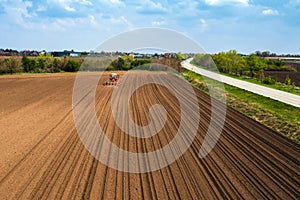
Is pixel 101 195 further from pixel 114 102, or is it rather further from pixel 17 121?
pixel 114 102

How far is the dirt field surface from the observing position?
798cm

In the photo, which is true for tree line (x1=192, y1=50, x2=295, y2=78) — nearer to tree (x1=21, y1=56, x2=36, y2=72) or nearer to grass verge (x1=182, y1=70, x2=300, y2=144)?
grass verge (x1=182, y1=70, x2=300, y2=144)

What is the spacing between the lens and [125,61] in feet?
232

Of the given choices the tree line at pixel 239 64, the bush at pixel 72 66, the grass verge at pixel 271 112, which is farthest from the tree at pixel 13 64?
the grass verge at pixel 271 112

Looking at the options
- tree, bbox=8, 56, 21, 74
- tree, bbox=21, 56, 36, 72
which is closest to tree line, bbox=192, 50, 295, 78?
tree, bbox=21, 56, 36, 72

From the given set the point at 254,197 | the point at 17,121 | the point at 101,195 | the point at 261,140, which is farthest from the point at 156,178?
the point at 17,121

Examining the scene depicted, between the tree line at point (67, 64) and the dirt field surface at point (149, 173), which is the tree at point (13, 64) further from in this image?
the dirt field surface at point (149, 173)

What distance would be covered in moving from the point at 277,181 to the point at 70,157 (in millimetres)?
7012

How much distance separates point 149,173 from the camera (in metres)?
9.22

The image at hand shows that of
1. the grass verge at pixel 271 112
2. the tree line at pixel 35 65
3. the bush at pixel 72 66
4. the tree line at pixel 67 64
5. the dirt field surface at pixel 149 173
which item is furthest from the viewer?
the bush at pixel 72 66

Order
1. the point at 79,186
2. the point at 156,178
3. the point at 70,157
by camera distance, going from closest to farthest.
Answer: the point at 79,186
the point at 156,178
the point at 70,157

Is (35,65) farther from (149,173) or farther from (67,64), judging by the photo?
(149,173)

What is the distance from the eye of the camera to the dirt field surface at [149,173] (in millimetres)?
7978

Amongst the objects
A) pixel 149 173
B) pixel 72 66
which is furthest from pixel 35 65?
pixel 149 173
